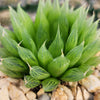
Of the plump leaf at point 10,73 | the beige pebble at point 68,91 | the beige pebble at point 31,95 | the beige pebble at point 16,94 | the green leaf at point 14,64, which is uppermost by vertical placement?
the green leaf at point 14,64

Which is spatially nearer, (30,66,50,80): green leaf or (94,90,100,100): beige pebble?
(30,66,50,80): green leaf

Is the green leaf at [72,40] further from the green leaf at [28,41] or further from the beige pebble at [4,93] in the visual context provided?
the beige pebble at [4,93]

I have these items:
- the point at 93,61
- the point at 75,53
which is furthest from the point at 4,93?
the point at 93,61

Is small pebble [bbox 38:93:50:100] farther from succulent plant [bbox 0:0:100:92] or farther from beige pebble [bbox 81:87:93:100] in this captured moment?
beige pebble [bbox 81:87:93:100]

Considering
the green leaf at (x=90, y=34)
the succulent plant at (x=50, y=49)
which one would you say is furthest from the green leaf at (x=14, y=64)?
the green leaf at (x=90, y=34)

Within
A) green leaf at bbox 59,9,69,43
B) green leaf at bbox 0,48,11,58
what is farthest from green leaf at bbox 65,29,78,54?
green leaf at bbox 0,48,11,58

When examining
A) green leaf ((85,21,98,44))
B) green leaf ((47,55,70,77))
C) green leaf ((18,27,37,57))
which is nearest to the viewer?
green leaf ((47,55,70,77))
